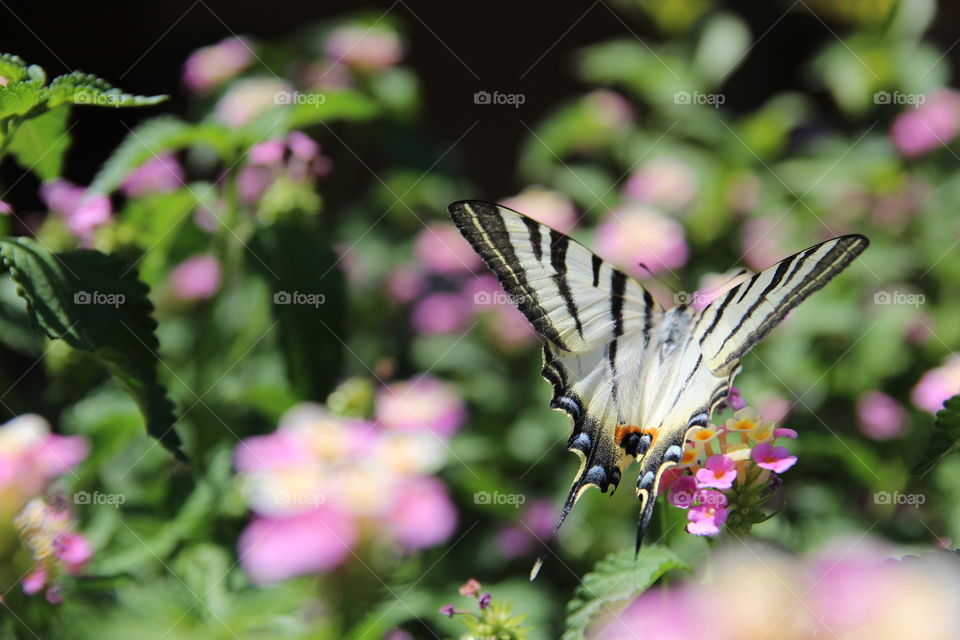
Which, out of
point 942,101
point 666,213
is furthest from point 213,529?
point 942,101

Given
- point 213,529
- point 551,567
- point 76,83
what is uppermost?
point 76,83

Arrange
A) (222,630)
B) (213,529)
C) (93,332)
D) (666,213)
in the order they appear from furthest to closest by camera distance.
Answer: (666,213) < (213,529) < (222,630) < (93,332)

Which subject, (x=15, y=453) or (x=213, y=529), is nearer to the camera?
(x=15, y=453)

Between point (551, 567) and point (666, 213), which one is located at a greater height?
point (666, 213)

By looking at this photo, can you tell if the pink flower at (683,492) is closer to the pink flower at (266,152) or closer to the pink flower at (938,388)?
the pink flower at (938,388)

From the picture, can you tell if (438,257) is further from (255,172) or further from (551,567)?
(551,567)

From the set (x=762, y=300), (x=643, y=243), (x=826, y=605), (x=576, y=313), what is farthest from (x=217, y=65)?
(x=826, y=605)

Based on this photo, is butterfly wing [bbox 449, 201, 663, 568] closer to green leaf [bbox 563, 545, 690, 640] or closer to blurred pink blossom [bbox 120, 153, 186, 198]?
green leaf [bbox 563, 545, 690, 640]
